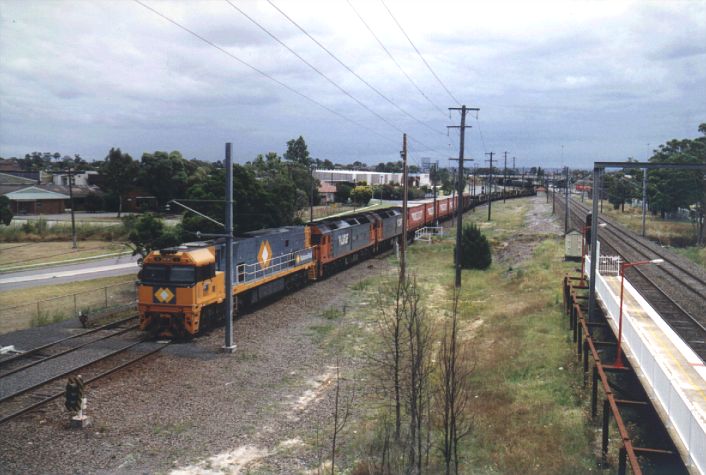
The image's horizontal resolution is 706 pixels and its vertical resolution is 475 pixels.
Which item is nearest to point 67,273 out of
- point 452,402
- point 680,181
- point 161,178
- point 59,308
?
point 59,308

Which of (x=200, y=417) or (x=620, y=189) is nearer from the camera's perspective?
(x=200, y=417)

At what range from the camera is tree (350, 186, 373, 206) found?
118 meters

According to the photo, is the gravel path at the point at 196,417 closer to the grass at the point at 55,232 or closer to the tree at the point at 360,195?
the grass at the point at 55,232

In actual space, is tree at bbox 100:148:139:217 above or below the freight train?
above

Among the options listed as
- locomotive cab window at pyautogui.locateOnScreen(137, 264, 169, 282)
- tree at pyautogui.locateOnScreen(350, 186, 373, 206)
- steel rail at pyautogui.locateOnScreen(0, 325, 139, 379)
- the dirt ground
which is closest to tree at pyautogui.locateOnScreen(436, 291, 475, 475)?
the dirt ground

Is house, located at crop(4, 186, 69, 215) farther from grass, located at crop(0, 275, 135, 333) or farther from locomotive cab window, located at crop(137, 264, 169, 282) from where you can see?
locomotive cab window, located at crop(137, 264, 169, 282)

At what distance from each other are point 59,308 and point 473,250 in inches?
1144

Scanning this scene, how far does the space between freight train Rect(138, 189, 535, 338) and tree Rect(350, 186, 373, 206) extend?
228 feet

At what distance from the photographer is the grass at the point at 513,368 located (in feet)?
47.9

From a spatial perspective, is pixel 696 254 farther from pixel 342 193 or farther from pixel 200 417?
pixel 342 193

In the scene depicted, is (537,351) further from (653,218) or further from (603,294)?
(653,218)

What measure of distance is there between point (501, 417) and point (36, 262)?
47.7 metres

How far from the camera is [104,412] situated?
17.1m

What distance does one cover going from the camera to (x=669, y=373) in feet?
44.3
